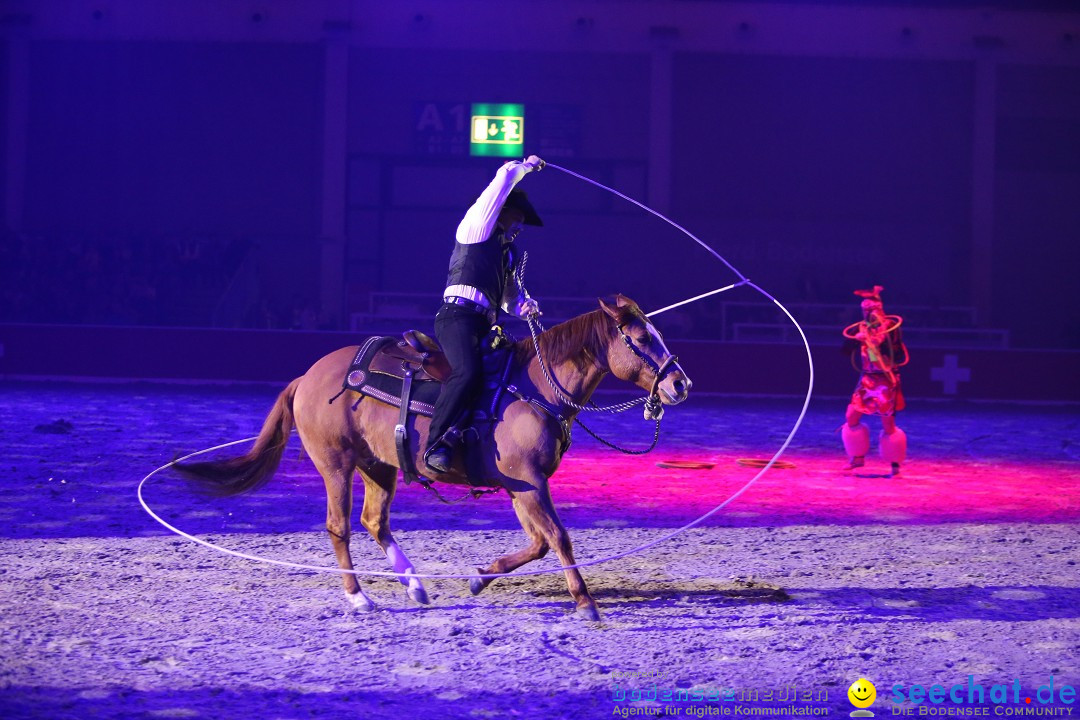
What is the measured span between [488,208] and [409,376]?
1095 millimetres

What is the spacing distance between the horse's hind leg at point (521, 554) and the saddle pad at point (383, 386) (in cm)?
76

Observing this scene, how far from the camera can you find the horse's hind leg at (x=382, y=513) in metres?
6.50

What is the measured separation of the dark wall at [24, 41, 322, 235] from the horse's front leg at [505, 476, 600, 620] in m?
21.6

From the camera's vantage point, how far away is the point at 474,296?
6141 mm

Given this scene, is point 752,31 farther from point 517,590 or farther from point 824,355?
point 517,590

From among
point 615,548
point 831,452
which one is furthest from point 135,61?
point 615,548

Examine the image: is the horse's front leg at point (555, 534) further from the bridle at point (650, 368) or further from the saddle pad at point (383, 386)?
the saddle pad at point (383, 386)

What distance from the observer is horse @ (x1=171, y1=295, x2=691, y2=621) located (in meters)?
5.97

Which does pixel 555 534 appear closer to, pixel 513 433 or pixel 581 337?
pixel 513 433

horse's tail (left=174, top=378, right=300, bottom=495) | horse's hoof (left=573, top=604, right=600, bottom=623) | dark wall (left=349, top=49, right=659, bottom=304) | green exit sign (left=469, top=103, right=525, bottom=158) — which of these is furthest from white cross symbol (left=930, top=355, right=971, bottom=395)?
horse's tail (left=174, top=378, right=300, bottom=495)

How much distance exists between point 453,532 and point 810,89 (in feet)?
69.9

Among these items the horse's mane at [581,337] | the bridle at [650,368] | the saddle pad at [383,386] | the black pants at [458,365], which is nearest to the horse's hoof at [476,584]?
the black pants at [458,365]

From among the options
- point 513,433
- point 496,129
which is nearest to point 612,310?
point 513,433

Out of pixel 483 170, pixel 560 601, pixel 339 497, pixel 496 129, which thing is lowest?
pixel 560 601
